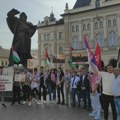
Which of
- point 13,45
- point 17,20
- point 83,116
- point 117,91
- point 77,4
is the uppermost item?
point 77,4

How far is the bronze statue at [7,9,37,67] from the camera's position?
18.6 meters

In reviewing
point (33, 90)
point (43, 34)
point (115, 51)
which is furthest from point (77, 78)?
point (43, 34)

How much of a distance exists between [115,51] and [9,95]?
54045 mm

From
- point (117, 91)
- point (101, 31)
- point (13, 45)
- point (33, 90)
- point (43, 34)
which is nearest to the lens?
point (117, 91)

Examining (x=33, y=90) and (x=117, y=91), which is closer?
(x=117, y=91)

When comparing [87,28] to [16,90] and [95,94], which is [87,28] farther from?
[95,94]

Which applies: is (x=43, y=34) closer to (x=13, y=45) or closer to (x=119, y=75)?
(x=13, y=45)

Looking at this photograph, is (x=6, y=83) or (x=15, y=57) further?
(x=15, y=57)

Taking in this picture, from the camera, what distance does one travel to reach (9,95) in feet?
57.1

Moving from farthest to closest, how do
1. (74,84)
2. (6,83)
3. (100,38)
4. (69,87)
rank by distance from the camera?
(100,38), (69,87), (74,84), (6,83)

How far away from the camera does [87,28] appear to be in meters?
78.4

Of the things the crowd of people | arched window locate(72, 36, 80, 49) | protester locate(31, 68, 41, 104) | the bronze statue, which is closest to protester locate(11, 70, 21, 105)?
the crowd of people

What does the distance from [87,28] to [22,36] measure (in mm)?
60517

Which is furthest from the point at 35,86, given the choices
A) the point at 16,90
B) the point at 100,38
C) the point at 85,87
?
the point at 100,38
